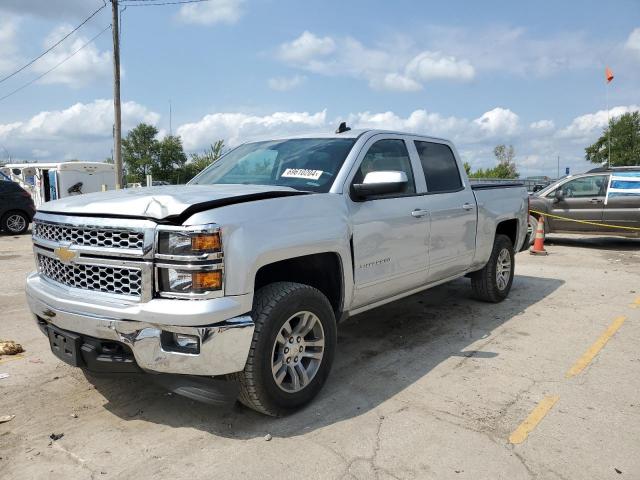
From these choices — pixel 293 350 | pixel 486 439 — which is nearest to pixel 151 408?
pixel 293 350

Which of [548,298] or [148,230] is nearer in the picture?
[148,230]

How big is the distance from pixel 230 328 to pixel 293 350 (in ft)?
2.08

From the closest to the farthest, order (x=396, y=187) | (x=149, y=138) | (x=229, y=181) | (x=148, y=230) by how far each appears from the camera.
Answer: (x=148, y=230), (x=396, y=187), (x=229, y=181), (x=149, y=138)

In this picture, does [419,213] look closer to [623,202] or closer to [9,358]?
[9,358]

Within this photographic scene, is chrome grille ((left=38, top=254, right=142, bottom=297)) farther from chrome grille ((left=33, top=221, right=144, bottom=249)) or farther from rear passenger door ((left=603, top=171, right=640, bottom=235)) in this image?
rear passenger door ((left=603, top=171, right=640, bottom=235))

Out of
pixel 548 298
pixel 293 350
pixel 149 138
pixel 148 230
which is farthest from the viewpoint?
pixel 149 138

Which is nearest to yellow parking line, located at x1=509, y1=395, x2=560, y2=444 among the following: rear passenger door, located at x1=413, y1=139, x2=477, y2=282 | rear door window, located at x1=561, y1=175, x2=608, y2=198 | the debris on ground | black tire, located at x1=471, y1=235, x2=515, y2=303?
rear passenger door, located at x1=413, y1=139, x2=477, y2=282

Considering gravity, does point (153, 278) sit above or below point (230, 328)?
above

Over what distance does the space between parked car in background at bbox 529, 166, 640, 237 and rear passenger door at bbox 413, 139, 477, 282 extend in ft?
23.4

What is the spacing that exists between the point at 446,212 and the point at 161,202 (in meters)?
2.88

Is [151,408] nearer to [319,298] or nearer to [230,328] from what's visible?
[230,328]

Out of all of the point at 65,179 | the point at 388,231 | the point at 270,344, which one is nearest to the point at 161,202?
the point at 270,344

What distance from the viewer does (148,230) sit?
2.79m

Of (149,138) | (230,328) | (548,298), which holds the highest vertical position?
(149,138)
